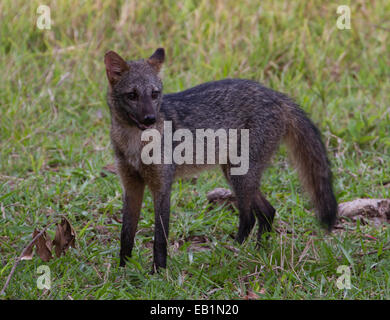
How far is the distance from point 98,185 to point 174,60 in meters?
2.73

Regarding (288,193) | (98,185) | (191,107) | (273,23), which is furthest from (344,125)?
(98,185)

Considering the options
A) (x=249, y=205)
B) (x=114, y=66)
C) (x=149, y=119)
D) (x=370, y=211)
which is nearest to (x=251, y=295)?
(x=249, y=205)

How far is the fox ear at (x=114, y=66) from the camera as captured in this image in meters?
4.26

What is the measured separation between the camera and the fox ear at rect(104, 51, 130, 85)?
168 inches

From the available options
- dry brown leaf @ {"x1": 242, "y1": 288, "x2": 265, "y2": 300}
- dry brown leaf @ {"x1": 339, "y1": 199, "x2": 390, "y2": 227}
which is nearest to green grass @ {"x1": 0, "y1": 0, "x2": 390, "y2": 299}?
dry brown leaf @ {"x1": 242, "y1": 288, "x2": 265, "y2": 300}

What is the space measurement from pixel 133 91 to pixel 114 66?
0.27m

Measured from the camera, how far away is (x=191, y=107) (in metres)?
4.85

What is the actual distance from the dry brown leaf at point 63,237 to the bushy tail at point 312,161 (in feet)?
6.61

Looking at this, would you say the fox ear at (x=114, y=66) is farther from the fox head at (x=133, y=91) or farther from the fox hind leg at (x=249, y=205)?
the fox hind leg at (x=249, y=205)

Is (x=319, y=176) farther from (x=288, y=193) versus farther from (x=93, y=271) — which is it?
(x=93, y=271)

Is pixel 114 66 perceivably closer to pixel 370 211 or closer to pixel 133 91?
pixel 133 91

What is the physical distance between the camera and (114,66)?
4.30 m

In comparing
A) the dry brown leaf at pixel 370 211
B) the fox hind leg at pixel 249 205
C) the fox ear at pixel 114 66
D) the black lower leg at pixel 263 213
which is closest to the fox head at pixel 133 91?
the fox ear at pixel 114 66

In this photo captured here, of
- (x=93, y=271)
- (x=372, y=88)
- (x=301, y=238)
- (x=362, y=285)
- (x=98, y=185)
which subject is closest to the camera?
(x=362, y=285)
